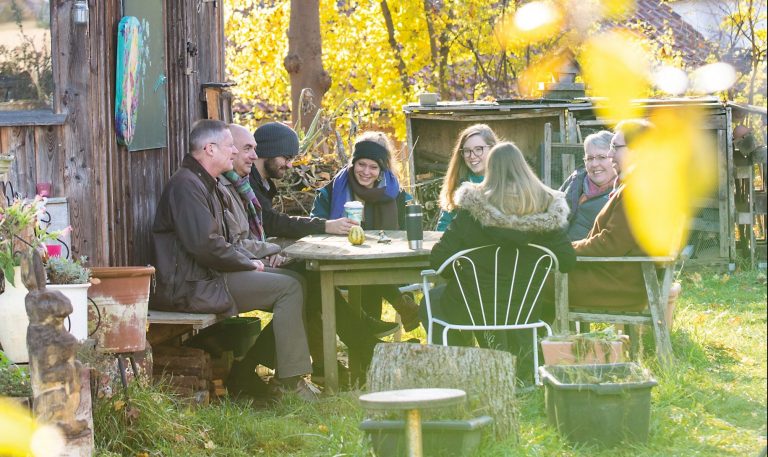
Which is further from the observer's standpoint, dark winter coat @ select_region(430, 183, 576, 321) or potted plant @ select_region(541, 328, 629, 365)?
dark winter coat @ select_region(430, 183, 576, 321)

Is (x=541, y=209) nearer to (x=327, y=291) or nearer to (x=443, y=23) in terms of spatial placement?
(x=327, y=291)

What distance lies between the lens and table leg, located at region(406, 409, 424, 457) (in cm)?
411

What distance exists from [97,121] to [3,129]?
529mm

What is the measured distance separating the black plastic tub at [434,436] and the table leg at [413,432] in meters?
0.19

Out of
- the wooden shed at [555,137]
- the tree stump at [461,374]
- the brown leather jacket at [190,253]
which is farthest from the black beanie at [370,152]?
the wooden shed at [555,137]

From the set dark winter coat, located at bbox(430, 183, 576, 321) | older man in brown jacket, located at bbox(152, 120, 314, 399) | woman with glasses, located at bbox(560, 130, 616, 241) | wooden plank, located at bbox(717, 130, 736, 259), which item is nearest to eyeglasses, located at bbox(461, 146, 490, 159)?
woman with glasses, located at bbox(560, 130, 616, 241)

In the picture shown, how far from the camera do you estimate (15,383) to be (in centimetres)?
432

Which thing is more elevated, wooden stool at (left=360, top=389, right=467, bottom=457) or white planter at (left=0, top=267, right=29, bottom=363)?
white planter at (left=0, top=267, right=29, bottom=363)

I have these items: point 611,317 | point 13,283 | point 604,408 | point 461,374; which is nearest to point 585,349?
point 604,408

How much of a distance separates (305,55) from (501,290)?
8159mm

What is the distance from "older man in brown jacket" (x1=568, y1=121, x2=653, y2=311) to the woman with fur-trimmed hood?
1.45 ft

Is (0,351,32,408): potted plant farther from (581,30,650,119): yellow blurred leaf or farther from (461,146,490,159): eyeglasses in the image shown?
(581,30,650,119): yellow blurred leaf

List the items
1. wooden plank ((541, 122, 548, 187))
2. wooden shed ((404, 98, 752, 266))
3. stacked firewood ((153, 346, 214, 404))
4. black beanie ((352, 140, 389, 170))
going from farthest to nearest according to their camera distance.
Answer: wooden plank ((541, 122, 548, 187)) < wooden shed ((404, 98, 752, 266)) < black beanie ((352, 140, 389, 170)) < stacked firewood ((153, 346, 214, 404))

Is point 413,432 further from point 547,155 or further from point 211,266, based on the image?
point 547,155
